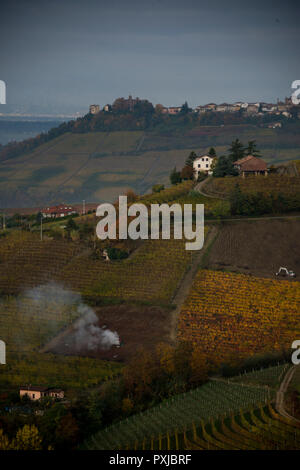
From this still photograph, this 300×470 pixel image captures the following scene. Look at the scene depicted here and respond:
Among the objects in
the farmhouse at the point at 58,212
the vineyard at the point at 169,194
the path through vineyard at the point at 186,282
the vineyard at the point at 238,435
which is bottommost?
the vineyard at the point at 238,435

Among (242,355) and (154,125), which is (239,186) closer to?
(242,355)

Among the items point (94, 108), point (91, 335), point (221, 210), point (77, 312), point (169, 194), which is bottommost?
point (91, 335)

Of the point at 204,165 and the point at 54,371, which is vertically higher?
the point at 204,165

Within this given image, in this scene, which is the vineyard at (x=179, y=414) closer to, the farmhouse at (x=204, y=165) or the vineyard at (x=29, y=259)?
the vineyard at (x=29, y=259)

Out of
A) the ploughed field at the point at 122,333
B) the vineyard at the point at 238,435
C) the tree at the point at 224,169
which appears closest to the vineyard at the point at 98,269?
the ploughed field at the point at 122,333

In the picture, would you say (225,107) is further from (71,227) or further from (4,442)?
(4,442)

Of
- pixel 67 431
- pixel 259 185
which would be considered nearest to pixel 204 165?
pixel 259 185

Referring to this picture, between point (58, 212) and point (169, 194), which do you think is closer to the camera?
point (169, 194)
